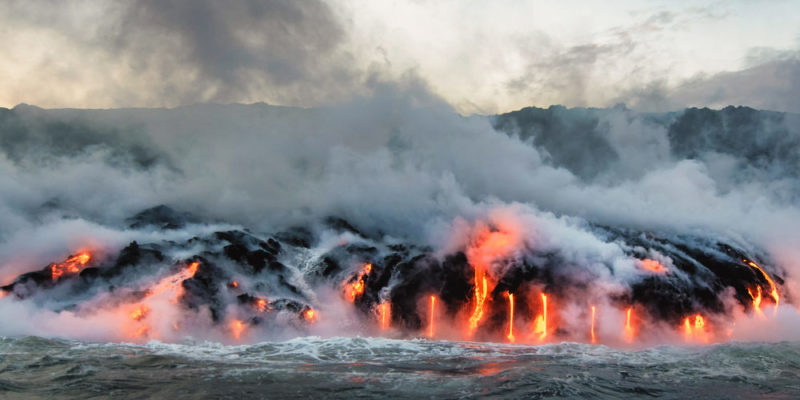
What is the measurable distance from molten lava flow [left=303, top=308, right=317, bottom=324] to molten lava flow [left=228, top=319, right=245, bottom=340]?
824cm

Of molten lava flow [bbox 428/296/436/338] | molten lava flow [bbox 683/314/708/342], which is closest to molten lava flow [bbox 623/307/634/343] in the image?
molten lava flow [bbox 683/314/708/342]

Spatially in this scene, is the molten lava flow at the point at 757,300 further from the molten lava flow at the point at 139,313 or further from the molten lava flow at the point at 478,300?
the molten lava flow at the point at 139,313

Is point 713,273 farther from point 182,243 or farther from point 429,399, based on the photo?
point 182,243

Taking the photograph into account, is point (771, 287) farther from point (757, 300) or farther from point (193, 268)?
point (193, 268)

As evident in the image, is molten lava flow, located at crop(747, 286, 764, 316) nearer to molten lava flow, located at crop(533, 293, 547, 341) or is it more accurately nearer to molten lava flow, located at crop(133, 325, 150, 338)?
molten lava flow, located at crop(533, 293, 547, 341)

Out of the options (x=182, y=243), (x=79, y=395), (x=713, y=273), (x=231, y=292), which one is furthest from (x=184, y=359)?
(x=713, y=273)

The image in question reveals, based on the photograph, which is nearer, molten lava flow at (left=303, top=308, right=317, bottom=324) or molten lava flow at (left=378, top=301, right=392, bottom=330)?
molten lava flow at (left=303, top=308, right=317, bottom=324)

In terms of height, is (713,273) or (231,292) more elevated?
(713,273)

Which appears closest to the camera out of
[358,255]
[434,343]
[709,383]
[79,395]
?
[79,395]

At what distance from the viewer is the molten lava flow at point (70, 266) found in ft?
241

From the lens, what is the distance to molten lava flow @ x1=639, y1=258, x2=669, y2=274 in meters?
79.1

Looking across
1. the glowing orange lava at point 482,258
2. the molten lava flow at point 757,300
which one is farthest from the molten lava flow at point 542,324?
the molten lava flow at point 757,300

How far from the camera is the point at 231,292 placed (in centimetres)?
7431

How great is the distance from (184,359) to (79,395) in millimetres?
15338
